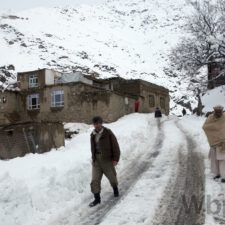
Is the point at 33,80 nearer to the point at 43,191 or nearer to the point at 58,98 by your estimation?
the point at 58,98

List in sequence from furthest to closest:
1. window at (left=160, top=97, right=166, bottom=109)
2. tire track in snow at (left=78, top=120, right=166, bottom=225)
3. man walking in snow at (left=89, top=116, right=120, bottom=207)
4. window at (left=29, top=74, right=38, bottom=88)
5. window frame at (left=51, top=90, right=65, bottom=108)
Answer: window at (left=160, top=97, right=166, bottom=109) < window at (left=29, top=74, right=38, bottom=88) < window frame at (left=51, top=90, right=65, bottom=108) < man walking in snow at (left=89, top=116, right=120, bottom=207) < tire track in snow at (left=78, top=120, right=166, bottom=225)

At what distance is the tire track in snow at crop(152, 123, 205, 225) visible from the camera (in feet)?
27.0

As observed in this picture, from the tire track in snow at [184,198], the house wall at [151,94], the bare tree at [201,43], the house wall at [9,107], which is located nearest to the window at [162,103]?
the house wall at [151,94]

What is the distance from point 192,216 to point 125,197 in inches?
82.2

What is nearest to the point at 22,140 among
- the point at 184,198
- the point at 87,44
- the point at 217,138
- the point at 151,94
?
the point at 217,138

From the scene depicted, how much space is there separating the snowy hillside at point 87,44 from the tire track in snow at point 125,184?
223ft

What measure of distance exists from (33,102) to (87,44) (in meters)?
107

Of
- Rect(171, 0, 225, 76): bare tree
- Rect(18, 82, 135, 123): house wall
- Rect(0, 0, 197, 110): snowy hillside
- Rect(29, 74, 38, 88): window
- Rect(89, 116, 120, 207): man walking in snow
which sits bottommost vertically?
Rect(89, 116, 120, 207): man walking in snow

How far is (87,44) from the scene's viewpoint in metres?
146

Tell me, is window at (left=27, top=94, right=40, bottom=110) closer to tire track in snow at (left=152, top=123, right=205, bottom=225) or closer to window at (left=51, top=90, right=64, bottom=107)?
window at (left=51, top=90, right=64, bottom=107)

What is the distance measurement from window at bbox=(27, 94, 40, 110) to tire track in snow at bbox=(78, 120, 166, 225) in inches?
924

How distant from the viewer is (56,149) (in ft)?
59.9

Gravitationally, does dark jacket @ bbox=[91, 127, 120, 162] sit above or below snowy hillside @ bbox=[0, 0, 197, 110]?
below

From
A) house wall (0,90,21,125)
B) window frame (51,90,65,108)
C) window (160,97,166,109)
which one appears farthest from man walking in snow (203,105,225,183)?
window (160,97,166,109)
